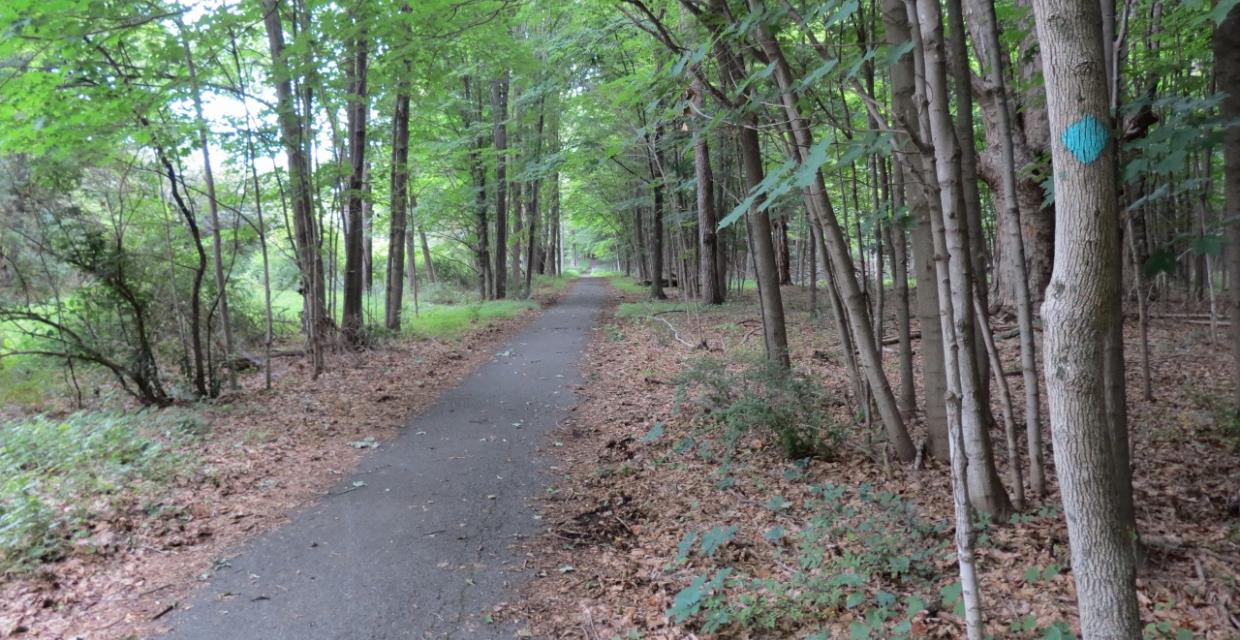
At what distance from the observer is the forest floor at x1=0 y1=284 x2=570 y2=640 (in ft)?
12.6

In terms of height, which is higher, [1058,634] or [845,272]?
[845,272]

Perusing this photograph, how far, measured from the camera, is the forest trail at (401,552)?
3.65 m

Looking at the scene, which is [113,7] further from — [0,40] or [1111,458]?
[1111,458]

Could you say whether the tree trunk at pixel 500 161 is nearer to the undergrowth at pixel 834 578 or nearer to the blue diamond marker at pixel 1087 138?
the undergrowth at pixel 834 578

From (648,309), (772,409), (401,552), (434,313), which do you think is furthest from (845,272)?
(434,313)

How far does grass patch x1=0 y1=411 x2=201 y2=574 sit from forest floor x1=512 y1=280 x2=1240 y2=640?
332 cm

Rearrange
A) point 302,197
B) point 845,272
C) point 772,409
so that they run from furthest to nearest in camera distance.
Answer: point 302,197, point 772,409, point 845,272

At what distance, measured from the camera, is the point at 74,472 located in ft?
18.7

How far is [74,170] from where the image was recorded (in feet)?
26.2

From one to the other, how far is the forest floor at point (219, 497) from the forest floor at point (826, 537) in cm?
225

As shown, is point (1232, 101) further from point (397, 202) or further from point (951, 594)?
→ point (397, 202)

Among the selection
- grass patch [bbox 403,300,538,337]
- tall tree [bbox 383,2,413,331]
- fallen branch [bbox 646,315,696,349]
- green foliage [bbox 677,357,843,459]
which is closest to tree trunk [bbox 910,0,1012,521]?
green foliage [bbox 677,357,843,459]

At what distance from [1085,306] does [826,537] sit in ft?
9.16

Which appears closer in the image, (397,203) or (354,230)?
(354,230)
